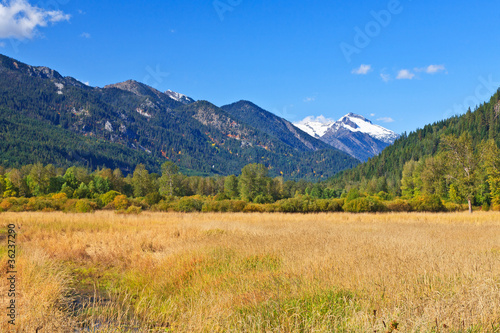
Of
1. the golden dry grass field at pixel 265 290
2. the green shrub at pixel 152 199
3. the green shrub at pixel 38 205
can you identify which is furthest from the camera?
the green shrub at pixel 152 199

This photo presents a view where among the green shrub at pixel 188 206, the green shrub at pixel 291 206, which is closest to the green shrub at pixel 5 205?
the green shrub at pixel 188 206

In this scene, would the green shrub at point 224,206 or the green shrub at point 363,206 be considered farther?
the green shrub at point 363,206

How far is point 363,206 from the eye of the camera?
127ft

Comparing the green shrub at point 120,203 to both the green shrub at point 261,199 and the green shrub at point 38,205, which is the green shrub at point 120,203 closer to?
the green shrub at point 38,205

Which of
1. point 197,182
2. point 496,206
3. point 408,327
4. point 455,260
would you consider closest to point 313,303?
point 408,327

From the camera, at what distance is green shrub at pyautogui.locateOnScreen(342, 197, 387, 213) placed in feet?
Result: 126

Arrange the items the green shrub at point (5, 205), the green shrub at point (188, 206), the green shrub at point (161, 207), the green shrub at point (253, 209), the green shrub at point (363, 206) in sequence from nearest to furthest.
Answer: the green shrub at point (5, 205) → the green shrub at point (188, 206) → the green shrub at point (161, 207) → the green shrub at point (253, 209) → the green shrub at point (363, 206)

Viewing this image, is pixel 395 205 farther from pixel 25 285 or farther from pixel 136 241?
pixel 25 285

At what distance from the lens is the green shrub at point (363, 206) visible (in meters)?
38.3

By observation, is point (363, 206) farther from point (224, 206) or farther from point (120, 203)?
point (120, 203)

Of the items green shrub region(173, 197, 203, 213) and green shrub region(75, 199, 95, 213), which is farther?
green shrub region(173, 197, 203, 213)

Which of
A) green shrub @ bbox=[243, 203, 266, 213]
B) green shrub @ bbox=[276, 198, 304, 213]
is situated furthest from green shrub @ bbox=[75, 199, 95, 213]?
green shrub @ bbox=[276, 198, 304, 213]

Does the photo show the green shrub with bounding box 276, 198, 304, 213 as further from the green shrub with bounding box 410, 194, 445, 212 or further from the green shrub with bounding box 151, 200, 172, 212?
the green shrub with bounding box 410, 194, 445, 212

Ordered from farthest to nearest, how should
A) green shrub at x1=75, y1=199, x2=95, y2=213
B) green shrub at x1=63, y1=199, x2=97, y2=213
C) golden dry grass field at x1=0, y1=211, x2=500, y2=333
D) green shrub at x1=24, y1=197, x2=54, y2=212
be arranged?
green shrub at x1=24, y1=197, x2=54, y2=212, green shrub at x1=75, y1=199, x2=95, y2=213, green shrub at x1=63, y1=199, x2=97, y2=213, golden dry grass field at x1=0, y1=211, x2=500, y2=333
